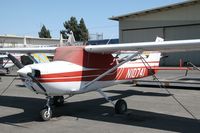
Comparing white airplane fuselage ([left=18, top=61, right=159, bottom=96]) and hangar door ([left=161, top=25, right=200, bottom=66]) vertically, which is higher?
hangar door ([left=161, top=25, right=200, bottom=66])

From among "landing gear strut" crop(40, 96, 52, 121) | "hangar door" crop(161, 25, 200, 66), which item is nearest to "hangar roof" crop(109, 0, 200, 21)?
"hangar door" crop(161, 25, 200, 66)

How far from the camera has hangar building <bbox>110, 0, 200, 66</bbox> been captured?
40.5m

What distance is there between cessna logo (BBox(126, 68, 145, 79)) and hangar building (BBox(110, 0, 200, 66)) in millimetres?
28953

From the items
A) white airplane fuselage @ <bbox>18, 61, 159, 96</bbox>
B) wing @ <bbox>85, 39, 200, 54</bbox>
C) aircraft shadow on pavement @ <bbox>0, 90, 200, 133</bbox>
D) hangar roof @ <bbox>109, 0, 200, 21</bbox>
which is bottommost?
aircraft shadow on pavement @ <bbox>0, 90, 200, 133</bbox>

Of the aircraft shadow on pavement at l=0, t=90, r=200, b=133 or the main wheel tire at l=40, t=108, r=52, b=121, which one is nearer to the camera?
the aircraft shadow on pavement at l=0, t=90, r=200, b=133

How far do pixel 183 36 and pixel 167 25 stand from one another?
99.1 inches

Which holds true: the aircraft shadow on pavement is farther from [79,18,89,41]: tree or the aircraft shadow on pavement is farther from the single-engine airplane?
[79,18,89,41]: tree

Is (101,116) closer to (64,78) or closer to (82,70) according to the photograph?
(82,70)

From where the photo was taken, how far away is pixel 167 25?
141 feet

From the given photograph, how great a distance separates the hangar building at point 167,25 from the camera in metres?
40.5

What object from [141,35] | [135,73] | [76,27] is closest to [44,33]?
[76,27]

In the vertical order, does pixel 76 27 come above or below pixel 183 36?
above

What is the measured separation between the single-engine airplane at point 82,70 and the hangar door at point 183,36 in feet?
102

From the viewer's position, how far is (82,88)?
9.29 meters
